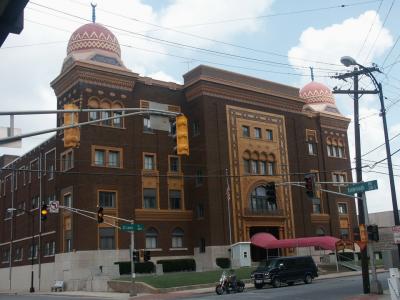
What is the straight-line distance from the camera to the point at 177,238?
183 ft

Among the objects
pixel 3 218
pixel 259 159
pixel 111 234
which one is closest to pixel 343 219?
pixel 259 159

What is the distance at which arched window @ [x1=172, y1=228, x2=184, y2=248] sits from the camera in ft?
182

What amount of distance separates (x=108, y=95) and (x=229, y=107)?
44.8 ft

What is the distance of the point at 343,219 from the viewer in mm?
70562

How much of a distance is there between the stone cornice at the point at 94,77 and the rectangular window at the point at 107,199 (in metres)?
10.7

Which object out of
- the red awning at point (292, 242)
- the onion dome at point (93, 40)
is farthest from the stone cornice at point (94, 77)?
the red awning at point (292, 242)

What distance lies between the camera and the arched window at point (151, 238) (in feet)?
175

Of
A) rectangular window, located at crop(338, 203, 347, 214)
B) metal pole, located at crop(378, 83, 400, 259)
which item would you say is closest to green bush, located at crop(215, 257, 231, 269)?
rectangular window, located at crop(338, 203, 347, 214)

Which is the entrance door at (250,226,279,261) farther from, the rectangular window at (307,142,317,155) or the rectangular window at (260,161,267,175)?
the rectangular window at (307,142,317,155)

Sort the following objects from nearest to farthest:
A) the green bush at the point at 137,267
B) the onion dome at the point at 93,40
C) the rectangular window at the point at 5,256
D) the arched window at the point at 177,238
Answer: the green bush at the point at 137,267
the arched window at the point at 177,238
the onion dome at the point at 93,40
the rectangular window at the point at 5,256

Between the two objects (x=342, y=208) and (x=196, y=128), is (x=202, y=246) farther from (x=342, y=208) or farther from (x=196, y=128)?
(x=342, y=208)

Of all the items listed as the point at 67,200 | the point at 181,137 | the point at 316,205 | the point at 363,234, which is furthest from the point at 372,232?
the point at 316,205

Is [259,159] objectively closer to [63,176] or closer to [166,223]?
[166,223]

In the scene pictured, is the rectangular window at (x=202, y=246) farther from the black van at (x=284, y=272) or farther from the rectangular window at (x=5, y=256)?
the rectangular window at (x=5, y=256)
